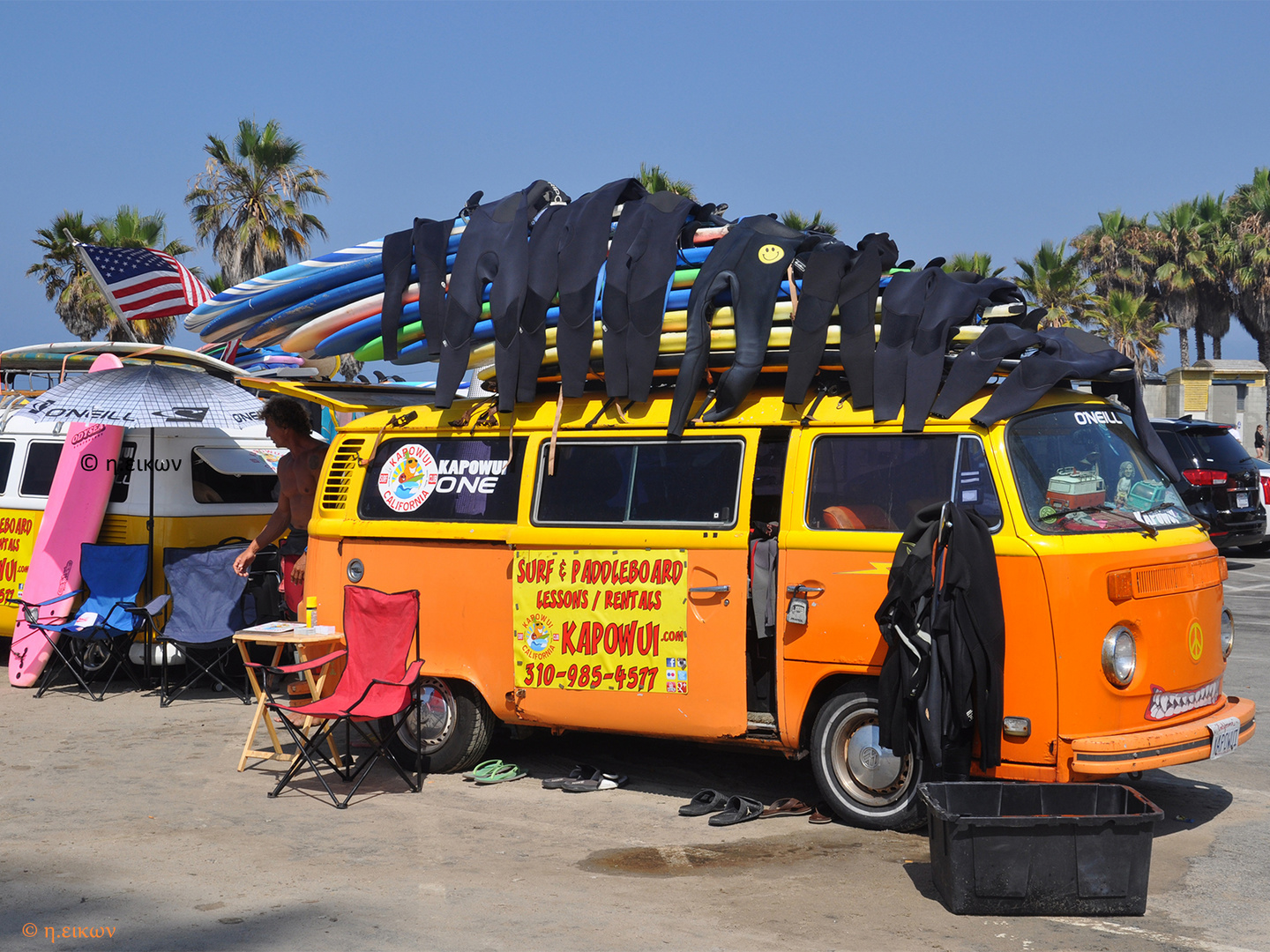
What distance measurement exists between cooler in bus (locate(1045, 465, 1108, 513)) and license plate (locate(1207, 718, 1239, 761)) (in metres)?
1.19

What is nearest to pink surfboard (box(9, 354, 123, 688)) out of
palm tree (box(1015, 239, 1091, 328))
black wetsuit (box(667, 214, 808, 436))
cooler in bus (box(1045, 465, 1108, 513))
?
black wetsuit (box(667, 214, 808, 436))

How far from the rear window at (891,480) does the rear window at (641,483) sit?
49 centimetres

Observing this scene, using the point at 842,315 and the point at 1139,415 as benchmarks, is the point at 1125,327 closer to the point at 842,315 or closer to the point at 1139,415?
the point at 1139,415

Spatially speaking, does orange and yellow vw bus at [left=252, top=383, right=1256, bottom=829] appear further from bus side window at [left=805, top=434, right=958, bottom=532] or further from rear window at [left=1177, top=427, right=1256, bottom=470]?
rear window at [left=1177, top=427, right=1256, bottom=470]

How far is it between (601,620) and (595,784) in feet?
3.50

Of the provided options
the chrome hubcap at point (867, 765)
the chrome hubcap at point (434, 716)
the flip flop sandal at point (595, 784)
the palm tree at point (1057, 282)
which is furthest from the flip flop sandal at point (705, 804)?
the palm tree at point (1057, 282)

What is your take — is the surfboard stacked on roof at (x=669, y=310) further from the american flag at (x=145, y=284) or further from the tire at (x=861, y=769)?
the american flag at (x=145, y=284)

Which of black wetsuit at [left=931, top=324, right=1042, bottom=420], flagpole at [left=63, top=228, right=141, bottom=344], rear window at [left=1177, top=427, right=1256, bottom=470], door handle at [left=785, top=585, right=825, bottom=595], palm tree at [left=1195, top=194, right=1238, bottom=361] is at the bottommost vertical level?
door handle at [left=785, top=585, right=825, bottom=595]

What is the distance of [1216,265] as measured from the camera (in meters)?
46.2

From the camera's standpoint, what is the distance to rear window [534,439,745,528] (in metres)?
6.44

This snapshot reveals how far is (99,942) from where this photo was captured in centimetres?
456

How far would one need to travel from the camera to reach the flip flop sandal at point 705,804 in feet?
21.1

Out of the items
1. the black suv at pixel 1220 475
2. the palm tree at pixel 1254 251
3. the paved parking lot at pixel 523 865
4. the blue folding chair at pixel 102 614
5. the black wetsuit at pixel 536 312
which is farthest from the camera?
the palm tree at pixel 1254 251

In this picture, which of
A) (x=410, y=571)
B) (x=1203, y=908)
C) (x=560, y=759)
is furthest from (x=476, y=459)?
(x=1203, y=908)
